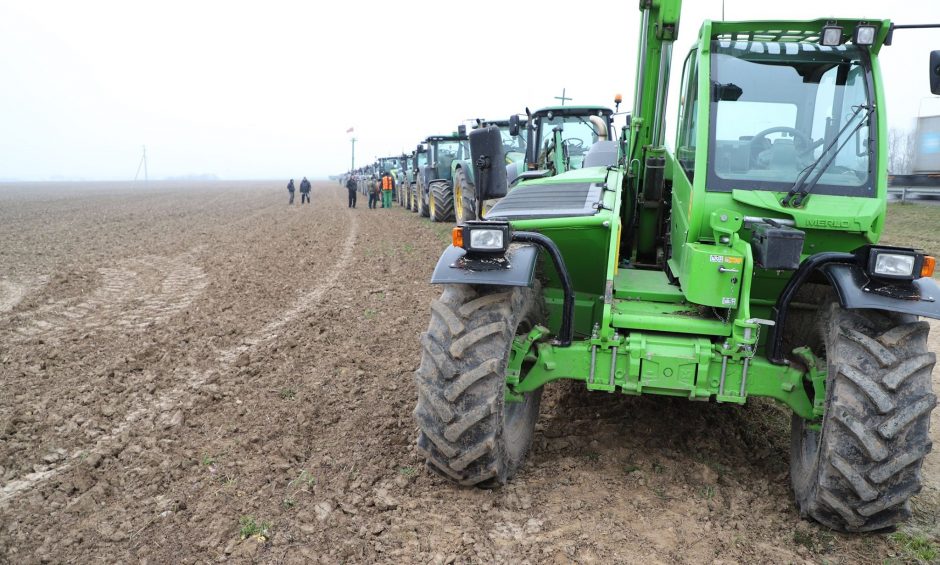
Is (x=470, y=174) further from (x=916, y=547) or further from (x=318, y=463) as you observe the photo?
(x=916, y=547)

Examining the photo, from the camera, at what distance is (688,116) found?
15.0 ft

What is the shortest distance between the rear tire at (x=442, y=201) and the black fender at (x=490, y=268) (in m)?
14.5

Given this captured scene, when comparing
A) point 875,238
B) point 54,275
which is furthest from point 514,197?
point 54,275

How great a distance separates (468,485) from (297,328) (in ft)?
13.7

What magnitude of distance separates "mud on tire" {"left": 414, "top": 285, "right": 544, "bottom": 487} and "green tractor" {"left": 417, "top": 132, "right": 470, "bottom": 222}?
14.4 metres

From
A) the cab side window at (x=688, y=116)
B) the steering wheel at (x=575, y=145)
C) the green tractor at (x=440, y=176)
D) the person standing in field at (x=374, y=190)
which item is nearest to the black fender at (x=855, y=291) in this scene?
the cab side window at (x=688, y=116)

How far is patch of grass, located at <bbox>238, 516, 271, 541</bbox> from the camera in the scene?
345 cm

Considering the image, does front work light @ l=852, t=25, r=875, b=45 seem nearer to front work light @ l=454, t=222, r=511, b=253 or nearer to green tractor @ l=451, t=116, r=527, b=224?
front work light @ l=454, t=222, r=511, b=253

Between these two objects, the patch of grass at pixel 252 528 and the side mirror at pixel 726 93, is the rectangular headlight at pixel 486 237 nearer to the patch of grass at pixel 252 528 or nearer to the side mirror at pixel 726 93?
the side mirror at pixel 726 93

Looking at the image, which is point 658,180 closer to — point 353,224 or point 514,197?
point 514,197

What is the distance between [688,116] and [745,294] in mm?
1535

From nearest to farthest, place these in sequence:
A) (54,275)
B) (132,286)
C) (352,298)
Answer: (352,298)
(132,286)
(54,275)

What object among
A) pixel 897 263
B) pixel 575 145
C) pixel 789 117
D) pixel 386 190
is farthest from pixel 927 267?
pixel 386 190

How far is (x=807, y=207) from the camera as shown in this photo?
12.4ft
